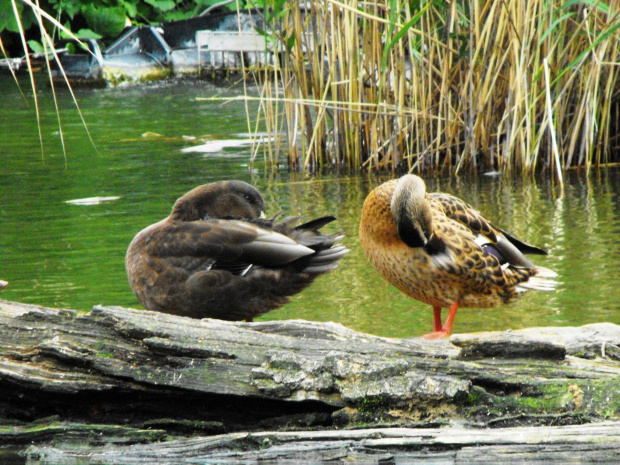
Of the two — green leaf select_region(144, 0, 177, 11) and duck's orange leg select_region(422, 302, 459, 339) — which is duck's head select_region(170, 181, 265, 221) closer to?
duck's orange leg select_region(422, 302, 459, 339)

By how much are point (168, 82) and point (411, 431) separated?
15402 millimetres

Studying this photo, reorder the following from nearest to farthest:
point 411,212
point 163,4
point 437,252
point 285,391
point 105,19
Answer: point 285,391 < point 411,212 < point 437,252 < point 105,19 < point 163,4

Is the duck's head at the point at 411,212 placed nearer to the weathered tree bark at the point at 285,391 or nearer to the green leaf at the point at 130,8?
the weathered tree bark at the point at 285,391

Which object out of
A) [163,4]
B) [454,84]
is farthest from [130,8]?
[454,84]

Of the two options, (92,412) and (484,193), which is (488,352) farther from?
(484,193)

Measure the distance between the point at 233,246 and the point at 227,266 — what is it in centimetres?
9

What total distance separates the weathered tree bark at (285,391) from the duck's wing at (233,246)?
1.03 m

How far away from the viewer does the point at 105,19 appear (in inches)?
792

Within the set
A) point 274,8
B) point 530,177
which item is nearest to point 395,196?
point 274,8

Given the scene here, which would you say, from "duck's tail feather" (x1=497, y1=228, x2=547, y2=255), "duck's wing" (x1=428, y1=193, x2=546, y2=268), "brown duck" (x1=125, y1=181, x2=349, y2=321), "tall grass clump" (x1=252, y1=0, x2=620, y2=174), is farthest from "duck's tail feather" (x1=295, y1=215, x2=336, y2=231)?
"tall grass clump" (x1=252, y1=0, x2=620, y2=174)

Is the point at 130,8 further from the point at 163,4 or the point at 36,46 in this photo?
the point at 36,46

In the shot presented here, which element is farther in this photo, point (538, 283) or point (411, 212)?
point (538, 283)

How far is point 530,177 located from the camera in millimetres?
7465

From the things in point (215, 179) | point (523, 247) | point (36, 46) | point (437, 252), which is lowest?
point (215, 179)
